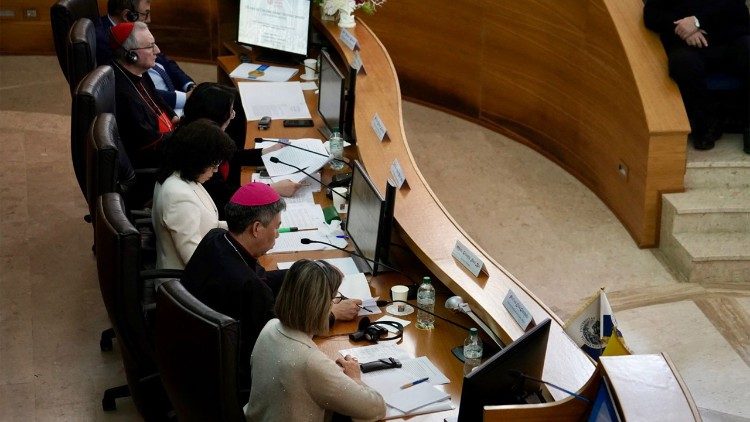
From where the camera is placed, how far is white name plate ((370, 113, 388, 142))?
15.4 ft

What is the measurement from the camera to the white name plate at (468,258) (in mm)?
3439

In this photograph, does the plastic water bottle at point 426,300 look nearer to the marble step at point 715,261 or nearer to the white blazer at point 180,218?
the white blazer at point 180,218

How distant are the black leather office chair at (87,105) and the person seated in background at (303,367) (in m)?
1.64

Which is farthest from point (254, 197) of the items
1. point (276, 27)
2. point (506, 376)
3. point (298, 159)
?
point (276, 27)

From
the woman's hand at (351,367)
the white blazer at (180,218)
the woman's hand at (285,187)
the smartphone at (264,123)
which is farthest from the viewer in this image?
the smartphone at (264,123)

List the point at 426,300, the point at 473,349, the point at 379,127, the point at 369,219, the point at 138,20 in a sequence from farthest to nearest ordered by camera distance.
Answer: the point at 138,20, the point at 379,127, the point at 369,219, the point at 426,300, the point at 473,349

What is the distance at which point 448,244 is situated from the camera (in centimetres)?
371

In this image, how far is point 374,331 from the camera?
11.0ft

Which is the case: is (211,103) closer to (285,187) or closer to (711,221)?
(285,187)

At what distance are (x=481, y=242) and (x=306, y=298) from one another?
2833mm

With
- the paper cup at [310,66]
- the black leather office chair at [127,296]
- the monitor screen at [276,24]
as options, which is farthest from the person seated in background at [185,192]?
the monitor screen at [276,24]

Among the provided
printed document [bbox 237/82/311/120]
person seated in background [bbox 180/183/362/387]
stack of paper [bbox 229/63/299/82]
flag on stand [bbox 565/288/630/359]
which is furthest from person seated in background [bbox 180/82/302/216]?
flag on stand [bbox 565/288/630/359]

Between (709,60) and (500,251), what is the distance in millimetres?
1572

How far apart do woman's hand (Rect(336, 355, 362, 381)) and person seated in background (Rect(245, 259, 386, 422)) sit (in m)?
0.12
